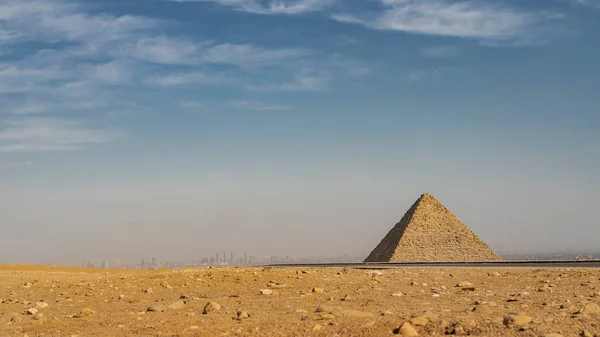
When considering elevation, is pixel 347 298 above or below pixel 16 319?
above

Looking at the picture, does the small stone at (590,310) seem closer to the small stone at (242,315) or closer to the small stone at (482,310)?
the small stone at (482,310)

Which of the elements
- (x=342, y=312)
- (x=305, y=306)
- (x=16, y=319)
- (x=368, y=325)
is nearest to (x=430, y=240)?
(x=305, y=306)

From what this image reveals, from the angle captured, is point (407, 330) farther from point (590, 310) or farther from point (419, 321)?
point (590, 310)

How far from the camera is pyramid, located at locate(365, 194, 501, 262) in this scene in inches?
2584

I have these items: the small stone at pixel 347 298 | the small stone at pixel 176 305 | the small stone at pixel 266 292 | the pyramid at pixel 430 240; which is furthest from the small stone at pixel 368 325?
the pyramid at pixel 430 240

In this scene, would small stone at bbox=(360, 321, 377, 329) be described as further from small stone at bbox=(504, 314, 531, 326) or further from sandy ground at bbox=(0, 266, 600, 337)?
small stone at bbox=(504, 314, 531, 326)

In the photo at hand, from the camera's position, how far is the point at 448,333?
309 inches

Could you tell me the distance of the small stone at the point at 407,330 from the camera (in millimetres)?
Result: 7758

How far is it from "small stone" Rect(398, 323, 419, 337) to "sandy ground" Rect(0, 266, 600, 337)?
0.07 feet

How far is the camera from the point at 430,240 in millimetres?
68312

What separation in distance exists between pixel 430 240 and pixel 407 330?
2460 inches

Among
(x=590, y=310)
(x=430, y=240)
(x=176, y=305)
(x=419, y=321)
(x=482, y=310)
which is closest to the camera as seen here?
(x=419, y=321)

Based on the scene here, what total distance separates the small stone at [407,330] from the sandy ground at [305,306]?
0.02 m

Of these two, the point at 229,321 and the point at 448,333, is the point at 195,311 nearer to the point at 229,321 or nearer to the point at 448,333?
the point at 229,321
